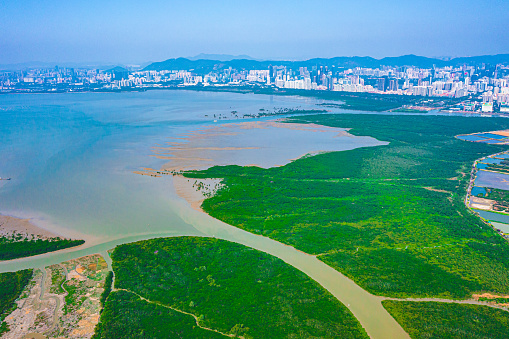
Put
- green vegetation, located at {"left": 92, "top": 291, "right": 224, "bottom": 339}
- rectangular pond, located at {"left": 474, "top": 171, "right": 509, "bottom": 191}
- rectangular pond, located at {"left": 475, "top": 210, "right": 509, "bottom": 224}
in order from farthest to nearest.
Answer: rectangular pond, located at {"left": 474, "top": 171, "right": 509, "bottom": 191}
rectangular pond, located at {"left": 475, "top": 210, "right": 509, "bottom": 224}
green vegetation, located at {"left": 92, "top": 291, "right": 224, "bottom": 339}

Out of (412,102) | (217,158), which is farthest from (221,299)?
(412,102)

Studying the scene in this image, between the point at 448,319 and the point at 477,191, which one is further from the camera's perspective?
the point at 477,191

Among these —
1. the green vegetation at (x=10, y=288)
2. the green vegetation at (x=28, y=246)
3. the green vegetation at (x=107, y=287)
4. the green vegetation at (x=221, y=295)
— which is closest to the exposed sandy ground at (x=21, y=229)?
the green vegetation at (x=28, y=246)

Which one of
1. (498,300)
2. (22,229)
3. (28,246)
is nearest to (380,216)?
(498,300)

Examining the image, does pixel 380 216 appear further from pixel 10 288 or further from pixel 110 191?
pixel 10 288

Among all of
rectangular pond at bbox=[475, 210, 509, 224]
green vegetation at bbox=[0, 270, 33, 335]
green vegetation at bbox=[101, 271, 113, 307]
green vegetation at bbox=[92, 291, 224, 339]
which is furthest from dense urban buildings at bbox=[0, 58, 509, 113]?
green vegetation at bbox=[0, 270, 33, 335]

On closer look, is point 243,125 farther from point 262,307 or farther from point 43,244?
point 262,307

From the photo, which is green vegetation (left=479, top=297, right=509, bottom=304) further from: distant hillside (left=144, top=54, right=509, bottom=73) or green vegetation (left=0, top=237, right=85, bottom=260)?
distant hillside (left=144, top=54, right=509, bottom=73)
